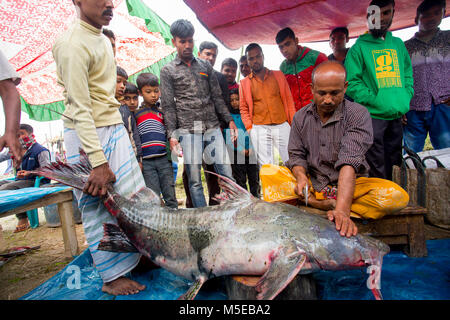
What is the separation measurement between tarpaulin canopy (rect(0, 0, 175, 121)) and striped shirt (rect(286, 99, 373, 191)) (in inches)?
147

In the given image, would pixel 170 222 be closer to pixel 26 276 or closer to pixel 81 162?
pixel 81 162

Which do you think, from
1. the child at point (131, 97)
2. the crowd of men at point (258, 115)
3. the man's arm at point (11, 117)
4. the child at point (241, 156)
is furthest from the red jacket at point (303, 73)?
the man's arm at point (11, 117)

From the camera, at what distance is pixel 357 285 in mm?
1955

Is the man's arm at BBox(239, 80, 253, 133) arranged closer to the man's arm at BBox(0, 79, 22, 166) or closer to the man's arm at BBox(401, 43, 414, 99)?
the man's arm at BBox(401, 43, 414, 99)

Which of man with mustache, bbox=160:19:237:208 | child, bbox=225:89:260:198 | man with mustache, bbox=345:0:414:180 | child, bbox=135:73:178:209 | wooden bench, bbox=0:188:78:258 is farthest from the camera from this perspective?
child, bbox=225:89:260:198

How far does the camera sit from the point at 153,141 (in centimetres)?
352

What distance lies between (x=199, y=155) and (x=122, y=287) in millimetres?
1780

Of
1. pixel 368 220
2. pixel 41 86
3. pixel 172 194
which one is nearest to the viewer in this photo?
pixel 368 220

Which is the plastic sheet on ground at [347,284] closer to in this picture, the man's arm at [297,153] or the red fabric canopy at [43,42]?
the man's arm at [297,153]

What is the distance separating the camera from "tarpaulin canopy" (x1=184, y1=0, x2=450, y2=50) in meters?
3.84

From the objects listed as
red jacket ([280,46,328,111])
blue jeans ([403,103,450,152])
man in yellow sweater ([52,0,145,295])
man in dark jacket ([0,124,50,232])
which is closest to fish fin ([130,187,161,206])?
man in yellow sweater ([52,0,145,295])

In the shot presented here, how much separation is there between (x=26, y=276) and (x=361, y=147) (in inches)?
148

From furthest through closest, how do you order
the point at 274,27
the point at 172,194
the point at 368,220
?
the point at 274,27 < the point at 172,194 < the point at 368,220
